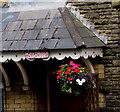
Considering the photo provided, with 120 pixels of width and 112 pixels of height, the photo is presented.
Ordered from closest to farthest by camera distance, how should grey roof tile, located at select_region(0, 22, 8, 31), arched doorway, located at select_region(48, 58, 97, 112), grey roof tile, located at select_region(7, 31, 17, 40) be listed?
1. grey roof tile, located at select_region(7, 31, 17, 40)
2. grey roof tile, located at select_region(0, 22, 8, 31)
3. arched doorway, located at select_region(48, 58, 97, 112)

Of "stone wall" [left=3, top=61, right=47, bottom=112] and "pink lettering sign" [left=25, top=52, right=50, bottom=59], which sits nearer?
"pink lettering sign" [left=25, top=52, right=50, bottom=59]

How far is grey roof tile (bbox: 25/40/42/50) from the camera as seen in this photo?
690 centimetres

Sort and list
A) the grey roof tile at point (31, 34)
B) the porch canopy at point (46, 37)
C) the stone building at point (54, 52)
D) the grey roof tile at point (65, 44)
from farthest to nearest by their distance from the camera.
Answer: the grey roof tile at point (31, 34) < the stone building at point (54, 52) < the porch canopy at point (46, 37) < the grey roof tile at point (65, 44)

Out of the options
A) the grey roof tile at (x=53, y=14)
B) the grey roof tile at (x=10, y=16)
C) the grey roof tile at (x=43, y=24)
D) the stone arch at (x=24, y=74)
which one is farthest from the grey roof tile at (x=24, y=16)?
the stone arch at (x=24, y=74)

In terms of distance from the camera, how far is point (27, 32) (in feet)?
24.2

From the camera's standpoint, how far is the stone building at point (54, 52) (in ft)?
22.8

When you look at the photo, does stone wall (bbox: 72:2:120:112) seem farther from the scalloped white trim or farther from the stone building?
the scalloped white trim

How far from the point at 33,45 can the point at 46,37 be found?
337 millimetres

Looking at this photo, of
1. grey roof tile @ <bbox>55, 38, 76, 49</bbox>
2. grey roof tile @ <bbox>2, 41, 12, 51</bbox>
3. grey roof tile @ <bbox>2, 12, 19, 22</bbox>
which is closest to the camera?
grey roof tile @ <bbox>55, 38, 76, 49</bbox>

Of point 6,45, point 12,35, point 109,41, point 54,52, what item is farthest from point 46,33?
point 109,41

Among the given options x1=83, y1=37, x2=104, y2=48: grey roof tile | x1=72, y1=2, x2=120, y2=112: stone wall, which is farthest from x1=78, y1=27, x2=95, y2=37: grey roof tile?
x1=72, y1=2, x2=120, y2=112: stone wall

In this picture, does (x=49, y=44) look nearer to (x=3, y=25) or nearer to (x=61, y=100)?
(x=3, y=25)

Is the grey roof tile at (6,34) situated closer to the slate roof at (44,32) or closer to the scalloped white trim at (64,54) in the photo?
the slate roof at (44,32)

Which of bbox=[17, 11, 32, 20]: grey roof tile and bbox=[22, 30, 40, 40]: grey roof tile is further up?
bbox=[17, 11, 32, 20]: grey roof tile
